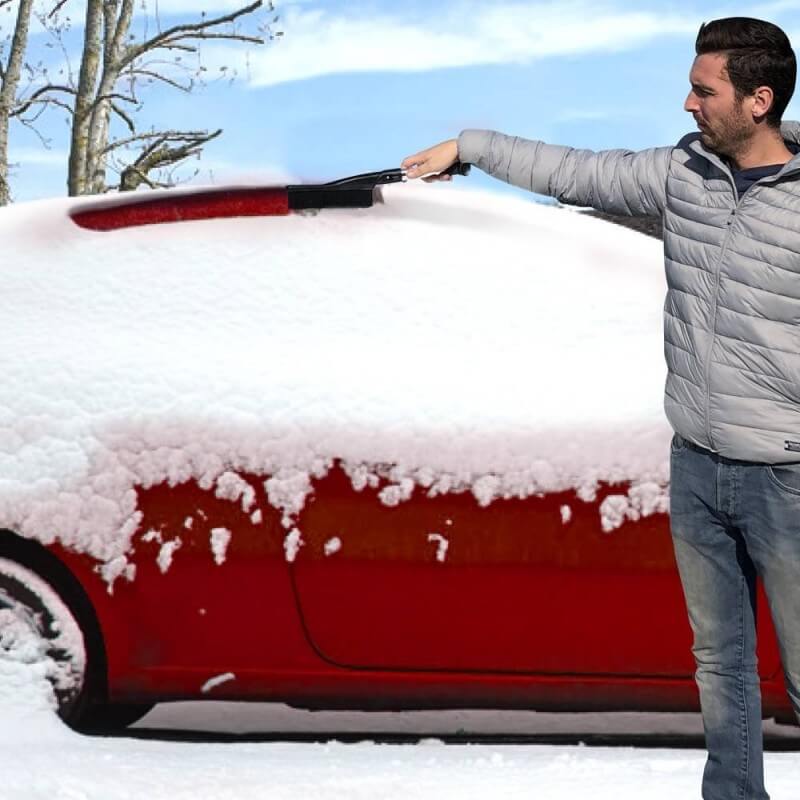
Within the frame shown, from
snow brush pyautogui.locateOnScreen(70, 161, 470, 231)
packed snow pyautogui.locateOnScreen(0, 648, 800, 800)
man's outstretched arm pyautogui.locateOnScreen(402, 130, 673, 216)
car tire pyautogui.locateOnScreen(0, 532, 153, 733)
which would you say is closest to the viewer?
man's outstretched arm pyautogui.locateOnScreen(402, 130, 673, 216)

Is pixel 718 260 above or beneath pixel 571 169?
beneath

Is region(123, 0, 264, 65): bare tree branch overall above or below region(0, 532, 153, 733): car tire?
above

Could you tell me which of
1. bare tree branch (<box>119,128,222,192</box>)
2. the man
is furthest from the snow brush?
bare tree branch (<box>119,128,222,192</box>)

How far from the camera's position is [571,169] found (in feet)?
8.30

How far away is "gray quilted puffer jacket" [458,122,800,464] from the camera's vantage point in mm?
2252

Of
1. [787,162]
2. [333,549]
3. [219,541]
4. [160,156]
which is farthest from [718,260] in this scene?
[160,156]

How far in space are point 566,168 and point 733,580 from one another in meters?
0.85

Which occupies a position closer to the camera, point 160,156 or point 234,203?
point 234,203

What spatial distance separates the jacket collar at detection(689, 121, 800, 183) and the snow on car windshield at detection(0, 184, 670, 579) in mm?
642

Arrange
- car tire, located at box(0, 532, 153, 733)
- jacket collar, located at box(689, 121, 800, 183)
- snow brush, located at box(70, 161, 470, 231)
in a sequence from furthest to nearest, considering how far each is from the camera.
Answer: snow brush, located at box(70, 161, 470, 231), car tire, located at box(0, 532, 153, 733), jacket collar, located at box(689, 121, 800, 183)

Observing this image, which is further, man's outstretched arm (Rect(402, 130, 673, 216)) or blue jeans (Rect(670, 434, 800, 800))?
man's outstretched arm (Rect(402, 130, 673, 216))

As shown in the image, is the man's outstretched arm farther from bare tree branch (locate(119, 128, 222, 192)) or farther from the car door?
bare tree branch (locate(119, 128, 222, 192))

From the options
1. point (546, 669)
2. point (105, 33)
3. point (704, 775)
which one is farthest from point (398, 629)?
point (105, 33)

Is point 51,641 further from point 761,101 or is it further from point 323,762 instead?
point 761,101
